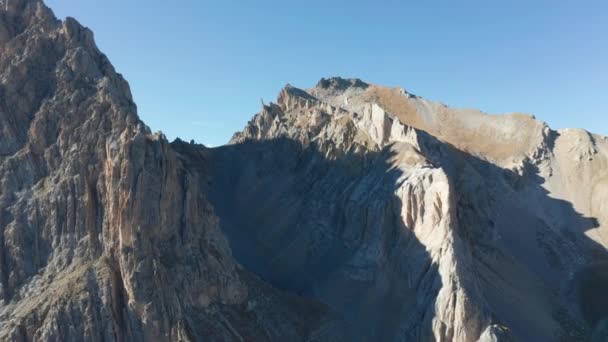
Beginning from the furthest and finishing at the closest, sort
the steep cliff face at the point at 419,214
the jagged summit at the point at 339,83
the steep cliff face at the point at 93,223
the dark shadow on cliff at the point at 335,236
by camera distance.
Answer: the jagged summit at the point at 339,83 < the dark shadow on cliff at the point at 335,236 < the steep cliff face at the point at 419,214 < the steep cliff face at the point at 93,223

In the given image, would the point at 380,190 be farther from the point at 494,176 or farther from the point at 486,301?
the point at 494,176

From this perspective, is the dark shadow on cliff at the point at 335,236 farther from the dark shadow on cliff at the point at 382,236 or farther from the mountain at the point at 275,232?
the mountain at the point at 275,232

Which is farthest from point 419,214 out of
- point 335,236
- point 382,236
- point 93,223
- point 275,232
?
point 93,223

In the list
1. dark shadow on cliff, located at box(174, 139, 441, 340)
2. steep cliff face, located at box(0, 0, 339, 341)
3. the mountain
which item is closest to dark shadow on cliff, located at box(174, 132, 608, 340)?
dark shadow on cliff, located at box(174, 139, 441, 340)

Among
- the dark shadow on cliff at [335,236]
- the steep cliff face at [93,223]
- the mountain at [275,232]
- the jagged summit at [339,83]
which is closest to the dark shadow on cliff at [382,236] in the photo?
the dark shadow on cliff at [335,236]

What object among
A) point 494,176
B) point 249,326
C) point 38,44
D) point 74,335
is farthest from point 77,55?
point 494,176

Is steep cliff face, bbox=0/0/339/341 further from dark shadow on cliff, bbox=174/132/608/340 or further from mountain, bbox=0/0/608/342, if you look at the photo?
dark shadow on cliff, bbox=174/132/608/340
